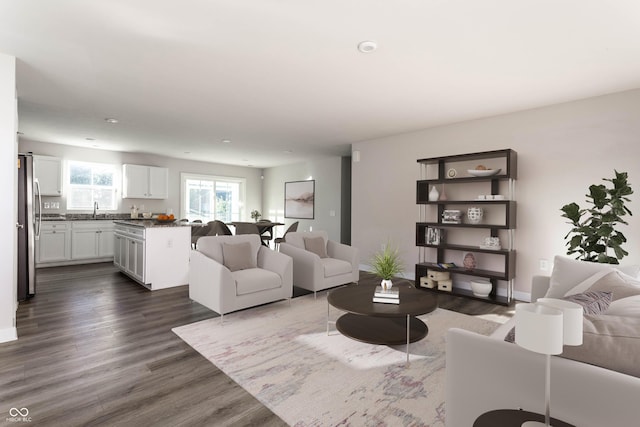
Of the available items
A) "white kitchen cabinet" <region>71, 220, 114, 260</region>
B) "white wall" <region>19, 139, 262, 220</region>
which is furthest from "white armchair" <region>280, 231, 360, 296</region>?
"white wall" <region>19, 139, 262, 220</region>

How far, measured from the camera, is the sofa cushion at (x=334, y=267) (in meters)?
4.23

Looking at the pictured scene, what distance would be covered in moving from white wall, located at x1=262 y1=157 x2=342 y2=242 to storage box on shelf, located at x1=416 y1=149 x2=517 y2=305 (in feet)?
9.83

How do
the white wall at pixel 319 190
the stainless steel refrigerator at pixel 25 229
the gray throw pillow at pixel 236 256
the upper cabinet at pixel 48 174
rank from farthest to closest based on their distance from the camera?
the white wall at pixel 319 190
the upper cabinet at pixel 48 174
the stainless steel refrigerator at pixel 25 229
the gray throw pillow at pixel 236 256

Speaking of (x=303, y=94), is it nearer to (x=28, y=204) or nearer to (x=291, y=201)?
(x=28, y=204)

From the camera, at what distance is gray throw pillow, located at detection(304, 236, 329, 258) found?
15.2ft

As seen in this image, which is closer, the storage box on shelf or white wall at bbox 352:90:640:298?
white wall at bbox 352:90:640:298

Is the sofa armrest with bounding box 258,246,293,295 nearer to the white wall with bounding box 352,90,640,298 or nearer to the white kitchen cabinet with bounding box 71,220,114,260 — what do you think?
the white wall with bounding box 352,90,640,298

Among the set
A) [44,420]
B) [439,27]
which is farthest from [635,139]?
[44,420]

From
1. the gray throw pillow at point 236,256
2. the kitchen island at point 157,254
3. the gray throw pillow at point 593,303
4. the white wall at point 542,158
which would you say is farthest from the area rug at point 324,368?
the kitchen island at point 157,254

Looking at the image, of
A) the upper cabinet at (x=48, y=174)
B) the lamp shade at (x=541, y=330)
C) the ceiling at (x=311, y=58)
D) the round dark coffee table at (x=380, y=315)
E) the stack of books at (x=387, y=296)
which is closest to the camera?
the lamp shade at (x=541, y=330)

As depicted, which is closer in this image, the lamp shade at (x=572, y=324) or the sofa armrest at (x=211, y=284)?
the lamp shade at (x=572, y=324)

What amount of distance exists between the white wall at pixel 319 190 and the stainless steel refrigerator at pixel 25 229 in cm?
554

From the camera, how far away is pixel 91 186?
7.09 meters

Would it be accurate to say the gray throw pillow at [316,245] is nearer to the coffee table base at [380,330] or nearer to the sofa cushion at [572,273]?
the coffee table base at [380,330]
